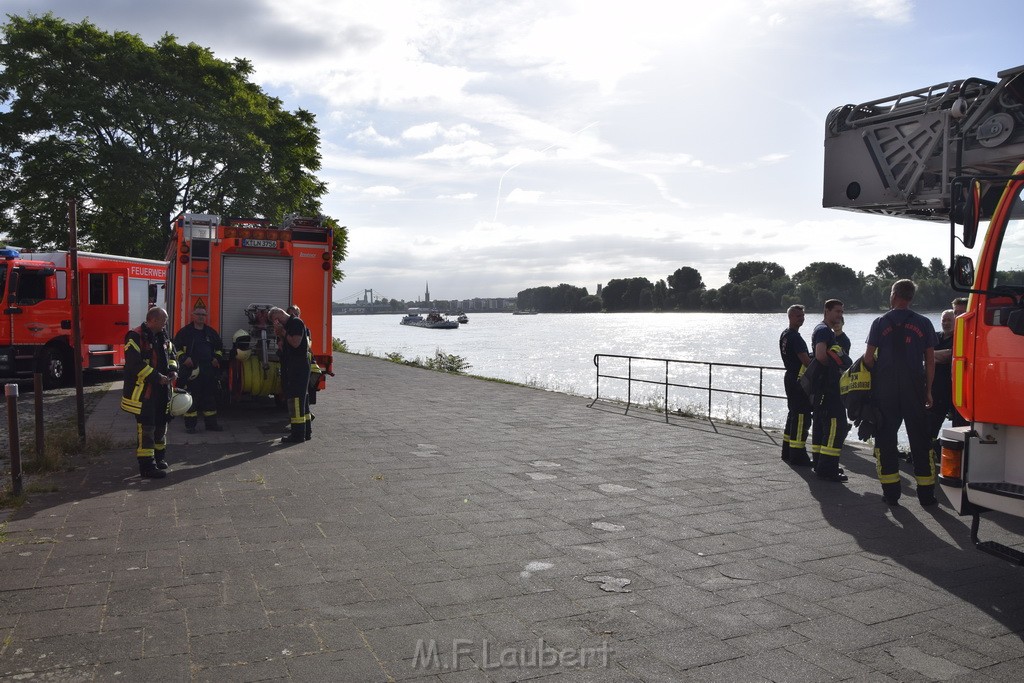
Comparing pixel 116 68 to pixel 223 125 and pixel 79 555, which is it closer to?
pixel 223 125

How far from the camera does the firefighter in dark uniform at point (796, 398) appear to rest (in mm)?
8734

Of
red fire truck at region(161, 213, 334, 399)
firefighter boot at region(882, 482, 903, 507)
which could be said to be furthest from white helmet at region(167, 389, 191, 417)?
firefighter boot at region(882, 482, 903, 507)

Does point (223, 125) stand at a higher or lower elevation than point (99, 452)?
higher

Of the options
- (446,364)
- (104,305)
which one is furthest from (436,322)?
(104,305)

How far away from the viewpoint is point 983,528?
6062 millimetres

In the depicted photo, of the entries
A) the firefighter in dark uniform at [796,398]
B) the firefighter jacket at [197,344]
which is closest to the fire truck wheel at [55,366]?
the firefighter jacket at [197,344]

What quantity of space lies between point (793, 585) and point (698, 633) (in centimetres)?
105

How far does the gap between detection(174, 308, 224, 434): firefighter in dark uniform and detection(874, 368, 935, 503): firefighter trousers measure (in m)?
7.84

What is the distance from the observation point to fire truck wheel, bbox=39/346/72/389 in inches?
→ 661

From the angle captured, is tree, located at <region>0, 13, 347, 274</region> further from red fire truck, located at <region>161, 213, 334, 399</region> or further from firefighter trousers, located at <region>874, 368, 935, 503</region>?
firefighter trousers, located at <region>874, 368, 935, 503</region>

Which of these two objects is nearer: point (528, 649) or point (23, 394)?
point (528, 649)

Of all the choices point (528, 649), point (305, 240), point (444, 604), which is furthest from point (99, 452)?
point (528, 649)

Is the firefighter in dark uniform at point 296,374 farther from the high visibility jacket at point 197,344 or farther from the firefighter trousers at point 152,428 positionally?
the firefighter trousers at point 152,428

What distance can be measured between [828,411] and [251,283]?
9.11 m
